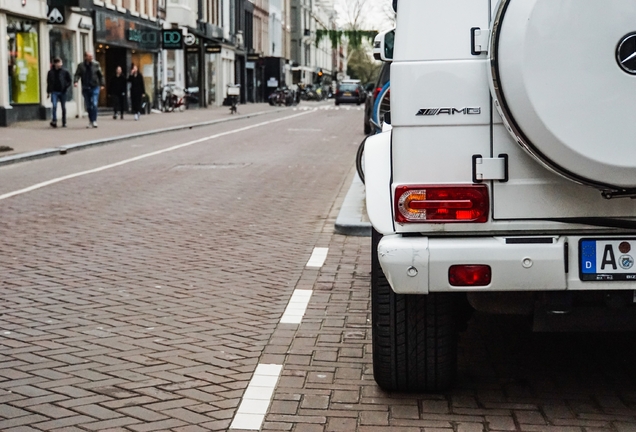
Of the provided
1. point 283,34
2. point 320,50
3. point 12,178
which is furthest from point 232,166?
point 320,50

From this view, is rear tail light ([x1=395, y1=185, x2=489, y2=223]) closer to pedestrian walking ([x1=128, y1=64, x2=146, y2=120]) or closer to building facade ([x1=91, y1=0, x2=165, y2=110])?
pedestrian walking ([x1=128, y1=64, x2=146, y2=120])

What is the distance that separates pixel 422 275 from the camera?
3.94 metres

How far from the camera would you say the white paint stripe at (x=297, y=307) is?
6062 millimetres

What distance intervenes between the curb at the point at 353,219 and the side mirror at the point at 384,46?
4005 mm

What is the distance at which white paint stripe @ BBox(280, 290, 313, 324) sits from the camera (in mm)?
6062

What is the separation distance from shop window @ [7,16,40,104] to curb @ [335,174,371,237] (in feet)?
66.3

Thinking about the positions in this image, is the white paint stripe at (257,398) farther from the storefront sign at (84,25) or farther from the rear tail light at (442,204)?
the storefront sign at (84,25)

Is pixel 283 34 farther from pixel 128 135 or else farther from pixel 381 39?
pixel 381 39

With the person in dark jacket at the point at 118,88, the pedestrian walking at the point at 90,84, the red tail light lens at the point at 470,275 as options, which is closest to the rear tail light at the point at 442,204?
the red tail light lens at the point at 470,275

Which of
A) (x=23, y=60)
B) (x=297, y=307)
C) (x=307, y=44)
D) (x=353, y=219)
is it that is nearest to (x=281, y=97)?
(x=23, y=60)

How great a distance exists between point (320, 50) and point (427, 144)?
13380cm

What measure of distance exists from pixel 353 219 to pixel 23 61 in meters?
22.7

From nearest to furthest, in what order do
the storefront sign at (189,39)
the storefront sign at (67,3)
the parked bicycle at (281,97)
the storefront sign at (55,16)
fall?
the storefront sign at (55,16) → the storefront sign at (67,3) → the storefront sign at (189,39) → the parked bicycle at (281,97)

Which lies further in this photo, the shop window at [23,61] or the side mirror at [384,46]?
the shop window at [23,61]
